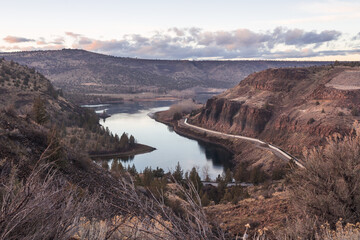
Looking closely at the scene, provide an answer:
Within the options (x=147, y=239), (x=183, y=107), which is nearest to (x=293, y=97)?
(x=183, y=107)

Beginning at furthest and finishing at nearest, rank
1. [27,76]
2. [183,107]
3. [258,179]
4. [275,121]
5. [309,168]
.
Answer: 1. [183,107]
2. [27,76]
3. [275,121]
4. [258,179]
5. [309,168]

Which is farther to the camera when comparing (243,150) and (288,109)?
(288,109)

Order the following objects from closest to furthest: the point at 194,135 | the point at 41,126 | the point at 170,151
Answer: the point at 41,126 < the point at 170,151 < the point at 194,135

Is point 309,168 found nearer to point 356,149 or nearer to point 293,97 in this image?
point 356,149

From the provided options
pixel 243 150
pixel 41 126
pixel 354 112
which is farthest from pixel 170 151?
pixel 41 126

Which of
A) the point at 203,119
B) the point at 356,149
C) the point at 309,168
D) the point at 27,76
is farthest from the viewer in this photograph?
the point at 203,119

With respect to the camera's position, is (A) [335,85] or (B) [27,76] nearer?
(A) [335,85]

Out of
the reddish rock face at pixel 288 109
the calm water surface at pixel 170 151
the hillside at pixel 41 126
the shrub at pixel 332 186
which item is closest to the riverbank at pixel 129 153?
the hillside at pixel 41 126

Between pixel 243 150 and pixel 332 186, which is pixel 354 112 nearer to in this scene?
pixel 243 150
